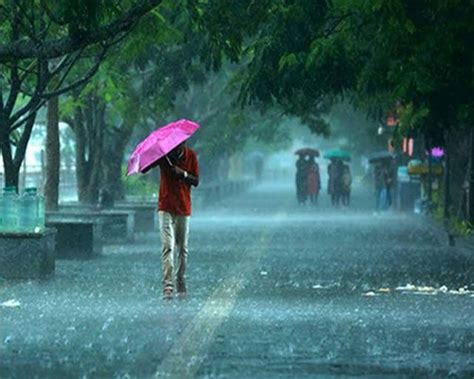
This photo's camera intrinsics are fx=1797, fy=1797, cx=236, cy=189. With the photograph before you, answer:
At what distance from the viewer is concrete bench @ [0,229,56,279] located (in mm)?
24812

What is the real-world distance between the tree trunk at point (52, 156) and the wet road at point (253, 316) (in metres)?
4.10

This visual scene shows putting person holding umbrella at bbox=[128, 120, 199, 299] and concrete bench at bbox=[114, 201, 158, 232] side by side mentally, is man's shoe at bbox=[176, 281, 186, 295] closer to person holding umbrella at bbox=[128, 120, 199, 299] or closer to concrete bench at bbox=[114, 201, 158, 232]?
person holding umbrella at bbox=[128, 120, 199, 299]

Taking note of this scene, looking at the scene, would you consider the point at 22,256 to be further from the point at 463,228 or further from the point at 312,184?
the point at 312,184

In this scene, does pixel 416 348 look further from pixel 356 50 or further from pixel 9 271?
pixel 356 50

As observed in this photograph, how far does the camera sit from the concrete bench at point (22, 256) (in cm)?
2481

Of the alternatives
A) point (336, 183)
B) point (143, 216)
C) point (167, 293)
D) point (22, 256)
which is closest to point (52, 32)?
point (22, 256)

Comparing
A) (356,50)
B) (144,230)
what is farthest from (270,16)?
(144,230)

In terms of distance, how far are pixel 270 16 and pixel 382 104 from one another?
360 inches

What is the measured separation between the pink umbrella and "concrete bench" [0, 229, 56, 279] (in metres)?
4.11

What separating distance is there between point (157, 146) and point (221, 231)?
74.7ft

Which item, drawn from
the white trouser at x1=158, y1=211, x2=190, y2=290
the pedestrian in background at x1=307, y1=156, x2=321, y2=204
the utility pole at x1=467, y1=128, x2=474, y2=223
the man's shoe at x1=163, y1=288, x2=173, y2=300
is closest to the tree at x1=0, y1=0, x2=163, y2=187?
the white trouser at x1=158, y1=211, x2=190, y2=290

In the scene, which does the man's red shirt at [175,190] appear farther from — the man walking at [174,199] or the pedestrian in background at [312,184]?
the pedestrian in background at [312,184]

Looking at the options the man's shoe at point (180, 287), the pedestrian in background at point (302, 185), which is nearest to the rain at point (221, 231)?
the man's shoe at point (180, 287)

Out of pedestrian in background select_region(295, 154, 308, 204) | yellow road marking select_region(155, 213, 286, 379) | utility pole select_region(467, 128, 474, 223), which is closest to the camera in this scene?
yellow road marking select_region(155, 213, 286, 379)
